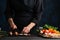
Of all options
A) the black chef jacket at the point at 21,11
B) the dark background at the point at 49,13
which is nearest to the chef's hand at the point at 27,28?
the black chef jacket at the point at 21,11

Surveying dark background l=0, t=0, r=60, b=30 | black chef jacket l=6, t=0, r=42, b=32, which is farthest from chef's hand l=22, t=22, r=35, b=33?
dark background l=0, t=0, r=60, b=30

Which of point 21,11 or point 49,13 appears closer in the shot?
point 21,11

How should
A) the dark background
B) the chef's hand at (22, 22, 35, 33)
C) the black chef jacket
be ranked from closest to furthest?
Result: 1. the chef's hand at (22, 22, 35, 33)
2. the black chef jacket
3. the dark background

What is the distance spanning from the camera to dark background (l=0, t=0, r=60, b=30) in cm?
177

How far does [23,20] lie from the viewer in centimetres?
166

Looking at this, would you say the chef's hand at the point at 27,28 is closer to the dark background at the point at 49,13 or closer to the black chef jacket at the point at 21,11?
the black chef jacket at the point at 21,11

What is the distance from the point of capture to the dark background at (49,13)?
177 centimetres

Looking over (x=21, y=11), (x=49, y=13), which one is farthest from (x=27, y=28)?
(x=49, y=13)

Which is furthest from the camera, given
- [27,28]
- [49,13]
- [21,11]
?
[49,13]

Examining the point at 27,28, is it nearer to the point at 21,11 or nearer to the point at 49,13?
the point at 21,11

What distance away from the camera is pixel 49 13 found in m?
1.86

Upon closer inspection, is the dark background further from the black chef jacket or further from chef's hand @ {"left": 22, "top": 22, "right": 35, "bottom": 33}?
chef's hand @ {"left": 22, "top": 22, "right": 35, "bottom": 33}

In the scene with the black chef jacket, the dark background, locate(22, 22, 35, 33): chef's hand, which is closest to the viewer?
locate(22, 22, 35, 33): chef's hand

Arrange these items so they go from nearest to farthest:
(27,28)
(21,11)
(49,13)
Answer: (27,28) → (21,11) → (49,13)
